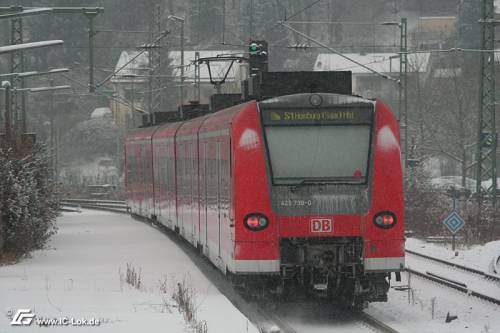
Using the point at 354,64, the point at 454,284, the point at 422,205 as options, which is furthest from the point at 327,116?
the point at 354,64

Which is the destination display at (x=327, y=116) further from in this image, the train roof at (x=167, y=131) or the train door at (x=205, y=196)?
the train roof at (x=167, y=131)

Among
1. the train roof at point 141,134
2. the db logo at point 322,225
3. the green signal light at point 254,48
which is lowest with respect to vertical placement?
the db logo at point 322,225

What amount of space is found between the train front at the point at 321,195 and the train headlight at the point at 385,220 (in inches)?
0.5

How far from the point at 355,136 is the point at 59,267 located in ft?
21.3

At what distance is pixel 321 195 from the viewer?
13836mm

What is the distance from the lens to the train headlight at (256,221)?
13805mm

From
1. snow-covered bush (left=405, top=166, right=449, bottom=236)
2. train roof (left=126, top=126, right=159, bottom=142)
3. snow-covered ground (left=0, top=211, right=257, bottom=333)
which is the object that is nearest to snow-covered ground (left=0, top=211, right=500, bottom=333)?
snow-covered ground (left=0, top=211, right=257, bottom=333)

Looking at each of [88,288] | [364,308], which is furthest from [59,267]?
[364,308]

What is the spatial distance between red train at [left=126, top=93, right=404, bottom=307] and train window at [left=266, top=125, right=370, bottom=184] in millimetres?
13

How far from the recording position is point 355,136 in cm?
1412

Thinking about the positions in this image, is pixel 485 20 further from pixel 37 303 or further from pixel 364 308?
pixel 37 303

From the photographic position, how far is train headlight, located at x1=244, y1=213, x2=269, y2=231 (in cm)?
1381

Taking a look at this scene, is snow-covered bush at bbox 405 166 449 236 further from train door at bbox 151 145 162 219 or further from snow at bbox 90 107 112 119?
snow at bbox 90 107 112 119

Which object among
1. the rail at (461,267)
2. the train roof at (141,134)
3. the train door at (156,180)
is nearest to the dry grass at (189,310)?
the rail at (461,267)
